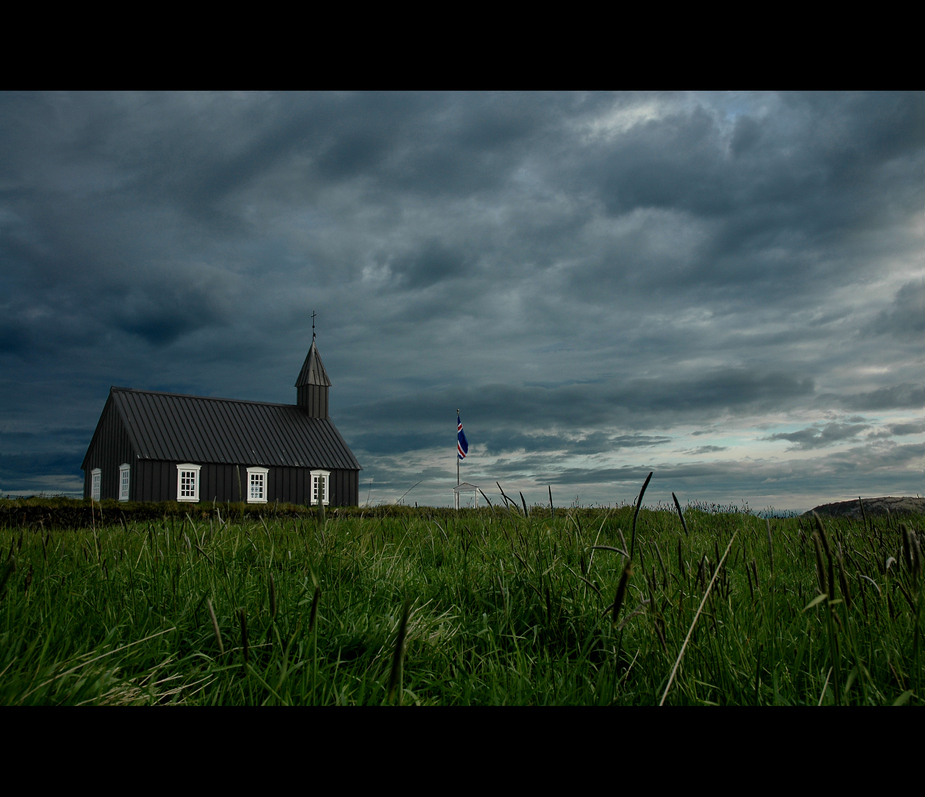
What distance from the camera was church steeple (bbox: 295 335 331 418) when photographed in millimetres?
40062

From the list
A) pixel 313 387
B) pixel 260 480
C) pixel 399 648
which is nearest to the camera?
pixel 399 648

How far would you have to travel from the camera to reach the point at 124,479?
1271 inches

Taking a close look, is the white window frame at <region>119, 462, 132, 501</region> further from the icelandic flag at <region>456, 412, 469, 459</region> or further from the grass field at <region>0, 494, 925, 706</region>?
the grass field at <region>0, 494, 925, 706</region>

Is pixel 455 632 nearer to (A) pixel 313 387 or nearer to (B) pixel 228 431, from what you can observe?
(B) pixel 228 431

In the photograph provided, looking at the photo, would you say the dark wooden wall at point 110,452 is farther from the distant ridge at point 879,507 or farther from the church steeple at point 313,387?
the distant ridge at point 879,507

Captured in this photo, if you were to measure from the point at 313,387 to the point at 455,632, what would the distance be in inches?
1510

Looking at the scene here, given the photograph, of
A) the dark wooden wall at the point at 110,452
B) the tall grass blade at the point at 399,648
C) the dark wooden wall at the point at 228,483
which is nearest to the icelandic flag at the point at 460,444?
the dark wooden wall at the point at 228,483

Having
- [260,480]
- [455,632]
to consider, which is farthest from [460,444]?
[455,632]

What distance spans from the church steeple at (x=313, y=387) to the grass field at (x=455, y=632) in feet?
118

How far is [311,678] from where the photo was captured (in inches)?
99.7

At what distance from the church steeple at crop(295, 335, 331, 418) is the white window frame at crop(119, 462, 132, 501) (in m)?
11.4
